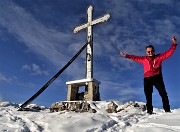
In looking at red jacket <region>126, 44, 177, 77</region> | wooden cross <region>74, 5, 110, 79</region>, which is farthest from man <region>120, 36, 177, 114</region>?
wooden cross <region>74, 5, 110, 79</region>

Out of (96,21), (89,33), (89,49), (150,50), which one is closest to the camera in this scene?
(150,50)

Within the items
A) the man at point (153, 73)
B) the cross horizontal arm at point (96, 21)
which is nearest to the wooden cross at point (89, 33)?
the cross horizontal arm at point (96, 21)

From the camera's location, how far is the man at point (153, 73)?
714 cm

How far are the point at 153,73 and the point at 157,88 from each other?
1.36 ft

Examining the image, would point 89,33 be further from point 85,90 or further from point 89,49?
point 85,90

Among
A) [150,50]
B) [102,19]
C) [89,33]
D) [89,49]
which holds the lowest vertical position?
[150,50]

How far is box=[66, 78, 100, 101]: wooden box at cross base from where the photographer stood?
1181cm

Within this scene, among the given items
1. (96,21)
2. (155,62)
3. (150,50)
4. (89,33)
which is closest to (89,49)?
(89,33)

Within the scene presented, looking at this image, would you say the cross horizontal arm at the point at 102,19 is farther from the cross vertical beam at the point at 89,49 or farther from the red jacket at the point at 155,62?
the red jacket at the point at 155,62

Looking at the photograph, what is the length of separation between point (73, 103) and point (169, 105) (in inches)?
174

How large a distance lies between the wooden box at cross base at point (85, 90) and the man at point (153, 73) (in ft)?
15.3

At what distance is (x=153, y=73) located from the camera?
23.6 feet

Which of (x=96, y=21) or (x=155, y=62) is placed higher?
(x=96, y=21)

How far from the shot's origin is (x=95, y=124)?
16.3 feet
